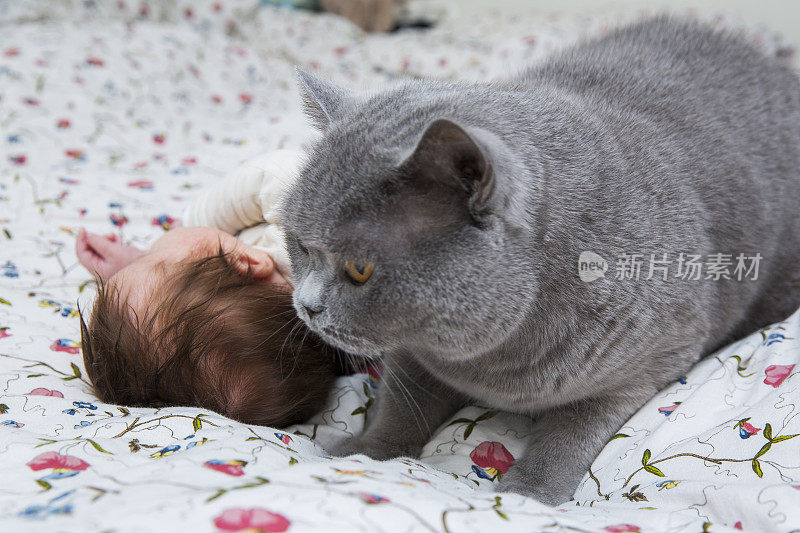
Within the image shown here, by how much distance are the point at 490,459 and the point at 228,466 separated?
1.63 ft

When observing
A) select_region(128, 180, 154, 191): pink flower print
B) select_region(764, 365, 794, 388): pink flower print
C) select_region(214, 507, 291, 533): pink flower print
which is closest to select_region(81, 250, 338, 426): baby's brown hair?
select_region(214, 507, 291, 533): pink flower print

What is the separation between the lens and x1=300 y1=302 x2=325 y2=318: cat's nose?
0.85m

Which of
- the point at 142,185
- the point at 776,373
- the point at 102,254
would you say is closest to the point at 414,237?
the point at 776,373

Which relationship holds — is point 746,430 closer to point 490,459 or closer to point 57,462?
point 490,459

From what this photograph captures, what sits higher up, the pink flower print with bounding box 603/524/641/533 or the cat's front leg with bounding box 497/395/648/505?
the pink flower print with bounding box 603/524/641/533

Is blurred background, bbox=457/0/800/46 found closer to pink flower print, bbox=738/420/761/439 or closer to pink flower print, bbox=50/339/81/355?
pink flower print, bbox=738/420/761/439

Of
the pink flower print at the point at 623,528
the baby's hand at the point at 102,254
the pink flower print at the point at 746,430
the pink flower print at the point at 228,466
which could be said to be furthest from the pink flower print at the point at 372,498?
the baby's hand at the point at 102,254

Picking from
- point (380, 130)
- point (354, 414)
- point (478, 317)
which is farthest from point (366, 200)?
point (354, 414)

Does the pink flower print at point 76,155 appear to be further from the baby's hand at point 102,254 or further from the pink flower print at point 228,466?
the pink flower print at point 228,466

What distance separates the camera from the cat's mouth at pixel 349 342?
0.85m

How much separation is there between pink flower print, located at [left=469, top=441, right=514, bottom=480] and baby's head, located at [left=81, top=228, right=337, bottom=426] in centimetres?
31

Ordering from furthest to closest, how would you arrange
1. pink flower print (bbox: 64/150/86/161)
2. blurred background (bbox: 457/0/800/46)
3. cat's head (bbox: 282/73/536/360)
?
1. blurred background (bbox: 457/0/800/46)
2. pink flower print (bbox: 64/150/86/161)
3. cat's head (bbox: 282/73/536/360)

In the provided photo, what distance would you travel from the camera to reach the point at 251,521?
1.70 ft

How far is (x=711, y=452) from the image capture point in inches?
33.4
